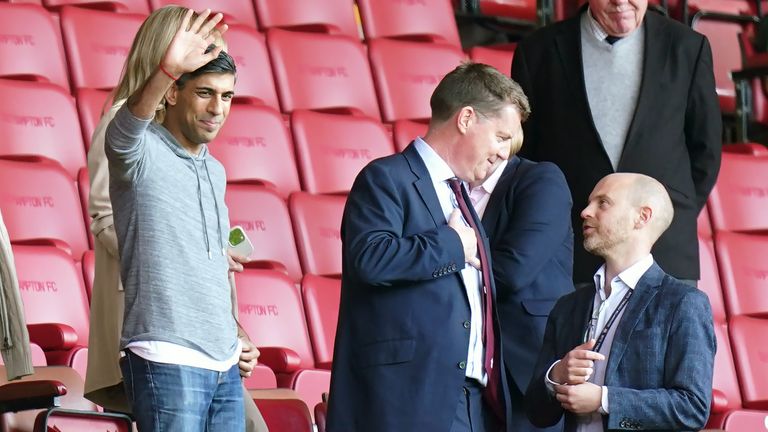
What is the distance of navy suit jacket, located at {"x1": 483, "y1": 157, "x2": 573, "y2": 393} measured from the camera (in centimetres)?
270

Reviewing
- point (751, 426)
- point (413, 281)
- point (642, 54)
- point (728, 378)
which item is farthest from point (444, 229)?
point (728, 378)

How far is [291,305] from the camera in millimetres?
3916

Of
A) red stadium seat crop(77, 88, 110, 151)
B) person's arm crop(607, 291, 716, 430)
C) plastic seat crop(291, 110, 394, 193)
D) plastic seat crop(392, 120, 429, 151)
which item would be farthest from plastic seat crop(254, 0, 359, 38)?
person's arm crop(607, 291, 716, 430)

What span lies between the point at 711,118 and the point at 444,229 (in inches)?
58.4

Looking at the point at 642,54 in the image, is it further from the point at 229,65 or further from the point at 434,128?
the point at 229,65

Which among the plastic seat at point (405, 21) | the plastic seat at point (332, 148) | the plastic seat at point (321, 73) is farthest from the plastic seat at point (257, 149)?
the plastic seat at point (405, 21)

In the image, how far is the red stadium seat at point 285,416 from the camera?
3254mm

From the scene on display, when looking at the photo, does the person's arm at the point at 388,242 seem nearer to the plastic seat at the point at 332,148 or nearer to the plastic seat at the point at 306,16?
the plastic seat at the point at 332,148

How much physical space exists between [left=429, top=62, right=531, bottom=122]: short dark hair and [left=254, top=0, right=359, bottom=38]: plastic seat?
2823mm

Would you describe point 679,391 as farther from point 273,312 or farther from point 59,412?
point 273,312

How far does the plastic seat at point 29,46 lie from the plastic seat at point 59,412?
1652 millimetres

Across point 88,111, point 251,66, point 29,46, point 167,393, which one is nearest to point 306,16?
point 251,66

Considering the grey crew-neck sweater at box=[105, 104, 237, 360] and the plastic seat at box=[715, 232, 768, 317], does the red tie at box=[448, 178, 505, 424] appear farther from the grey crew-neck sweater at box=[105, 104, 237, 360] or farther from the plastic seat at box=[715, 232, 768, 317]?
the plastic seat at box=[715, 232, 768, 317]

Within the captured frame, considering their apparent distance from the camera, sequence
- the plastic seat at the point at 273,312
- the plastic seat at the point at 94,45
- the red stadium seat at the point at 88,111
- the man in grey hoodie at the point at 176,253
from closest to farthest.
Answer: the man in grey hoodie at the point at 176,253 → the plastic seat at the point at 273,312 → the red stadium seat at the point at 88,111 → the plastic seat at the point at 94,45
